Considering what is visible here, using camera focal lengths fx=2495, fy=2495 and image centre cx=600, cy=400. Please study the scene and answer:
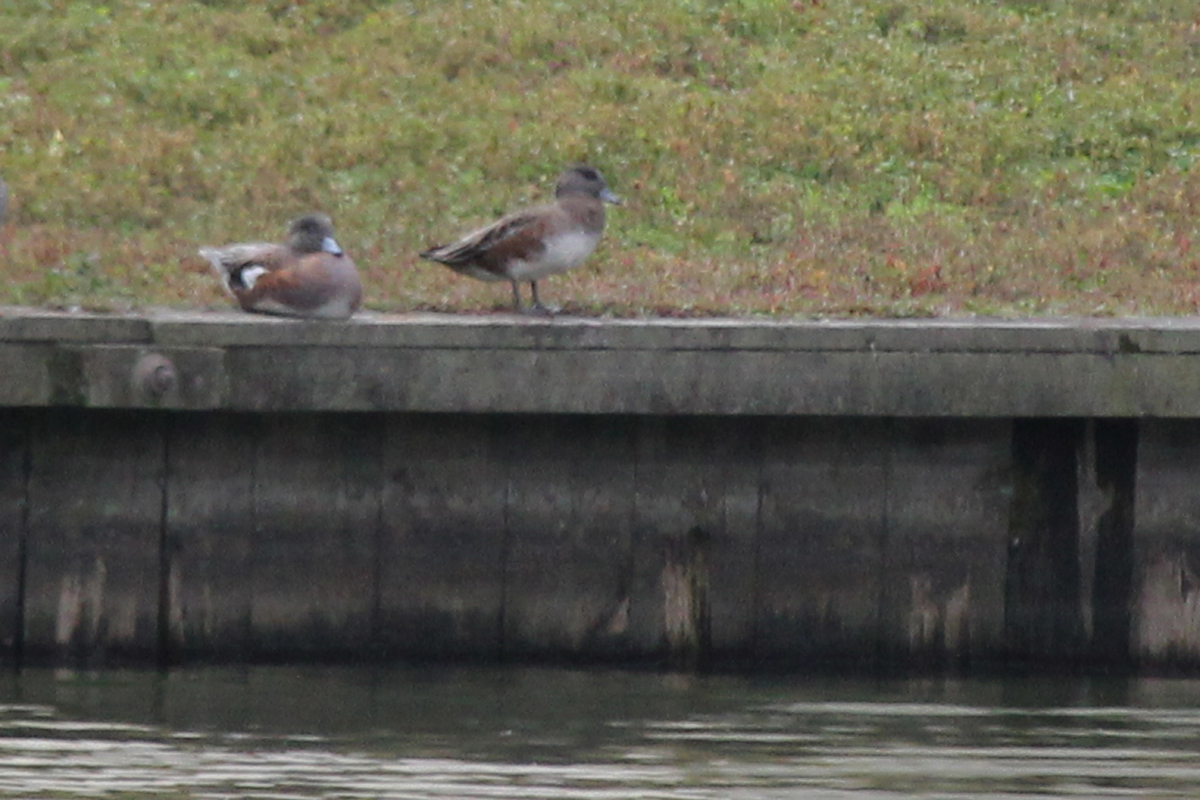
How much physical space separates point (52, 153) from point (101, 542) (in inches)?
258

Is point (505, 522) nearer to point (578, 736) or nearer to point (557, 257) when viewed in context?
point (557, 257)

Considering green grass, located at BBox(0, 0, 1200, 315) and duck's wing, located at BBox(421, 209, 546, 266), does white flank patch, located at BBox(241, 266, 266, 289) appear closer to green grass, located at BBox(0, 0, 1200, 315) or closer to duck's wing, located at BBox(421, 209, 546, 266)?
duck's wing, located at BBox(421, 209, 546, 266)

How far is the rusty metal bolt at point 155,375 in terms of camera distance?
31.7 feet

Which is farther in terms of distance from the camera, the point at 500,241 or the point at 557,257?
the point at 557,257

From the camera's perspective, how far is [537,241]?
10.7 m

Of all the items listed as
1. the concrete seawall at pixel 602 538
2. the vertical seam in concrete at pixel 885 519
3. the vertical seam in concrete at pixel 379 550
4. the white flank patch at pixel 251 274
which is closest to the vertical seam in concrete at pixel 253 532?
the concrete seawall at pixel 602 538

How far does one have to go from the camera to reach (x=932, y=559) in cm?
1014

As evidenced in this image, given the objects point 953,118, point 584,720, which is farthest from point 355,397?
point 953,118

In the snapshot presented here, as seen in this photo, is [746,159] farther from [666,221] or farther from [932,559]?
[932,559]

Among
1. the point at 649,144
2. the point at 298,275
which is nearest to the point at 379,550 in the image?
the point at 298,275

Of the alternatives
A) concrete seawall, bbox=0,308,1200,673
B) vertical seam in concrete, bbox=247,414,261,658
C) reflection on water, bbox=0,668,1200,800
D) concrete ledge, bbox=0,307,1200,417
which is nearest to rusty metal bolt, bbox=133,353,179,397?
concrete ledge, bbox=0,307,1200,417

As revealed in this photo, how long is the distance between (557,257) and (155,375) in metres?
2.00

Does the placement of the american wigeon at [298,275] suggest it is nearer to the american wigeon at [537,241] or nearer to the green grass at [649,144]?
the american wigeon at [537,241]

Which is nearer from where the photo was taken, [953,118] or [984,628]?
[984,628]
